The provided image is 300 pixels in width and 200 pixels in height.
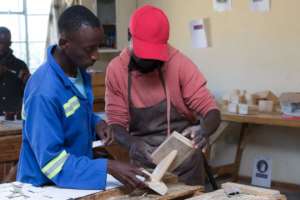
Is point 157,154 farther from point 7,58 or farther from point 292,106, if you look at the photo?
point 7,58

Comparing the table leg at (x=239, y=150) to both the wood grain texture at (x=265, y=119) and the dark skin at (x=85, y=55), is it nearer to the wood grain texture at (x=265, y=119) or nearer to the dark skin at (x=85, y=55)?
the wood grain texture at (x=265, y=119)

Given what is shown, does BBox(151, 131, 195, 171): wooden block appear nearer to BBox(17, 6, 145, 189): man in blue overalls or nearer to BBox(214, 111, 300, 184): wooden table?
BBox(17, 6, 145, 189): man in blue overalls

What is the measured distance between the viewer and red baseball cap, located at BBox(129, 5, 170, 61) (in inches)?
89.4

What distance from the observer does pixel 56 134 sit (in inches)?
68.0

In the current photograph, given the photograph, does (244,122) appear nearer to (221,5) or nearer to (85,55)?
(221,5)

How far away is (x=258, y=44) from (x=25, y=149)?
3.17m

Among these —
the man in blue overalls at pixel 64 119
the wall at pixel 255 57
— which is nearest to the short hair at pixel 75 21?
the man in blue overalls at pixel 64 119

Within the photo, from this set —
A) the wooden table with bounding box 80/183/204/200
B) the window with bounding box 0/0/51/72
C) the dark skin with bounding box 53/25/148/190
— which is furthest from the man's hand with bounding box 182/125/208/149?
the window with bounding box 0/0/51/72

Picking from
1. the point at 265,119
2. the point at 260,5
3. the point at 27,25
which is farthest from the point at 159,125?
the point at 27,25

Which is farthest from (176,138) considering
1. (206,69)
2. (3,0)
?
(3,0)

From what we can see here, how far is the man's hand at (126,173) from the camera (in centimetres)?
179

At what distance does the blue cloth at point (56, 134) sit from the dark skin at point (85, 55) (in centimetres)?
4

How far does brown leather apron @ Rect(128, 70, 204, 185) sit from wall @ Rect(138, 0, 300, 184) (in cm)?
216

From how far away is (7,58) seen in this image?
438 cm
